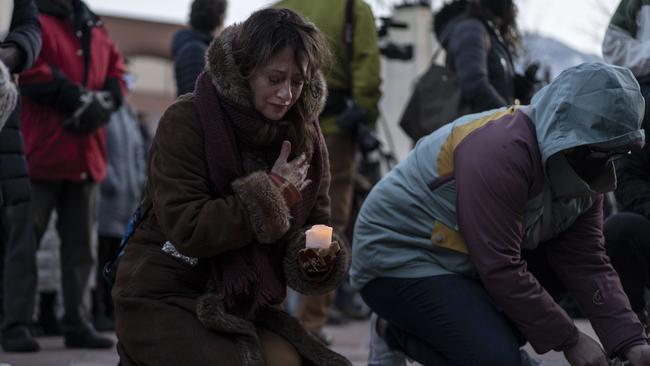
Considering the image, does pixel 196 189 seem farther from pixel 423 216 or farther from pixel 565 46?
pixel 565 46

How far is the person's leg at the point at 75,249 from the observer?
5.65 m

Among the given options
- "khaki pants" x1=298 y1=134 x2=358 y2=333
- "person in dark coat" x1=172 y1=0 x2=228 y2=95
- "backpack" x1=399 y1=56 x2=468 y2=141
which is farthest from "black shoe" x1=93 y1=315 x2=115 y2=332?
"backpack" x1=399 y1=56 x2=468 y2=141

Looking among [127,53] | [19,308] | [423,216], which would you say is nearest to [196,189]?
[423,216]

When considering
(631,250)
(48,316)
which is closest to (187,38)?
(48,316)

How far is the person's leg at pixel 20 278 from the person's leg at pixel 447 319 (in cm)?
216

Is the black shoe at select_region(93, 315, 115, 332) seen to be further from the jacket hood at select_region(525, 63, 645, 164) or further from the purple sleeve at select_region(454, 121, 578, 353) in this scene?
the jacket hood at select_region(525, 63, 645, 164)

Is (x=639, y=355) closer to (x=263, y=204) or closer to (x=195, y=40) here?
(x=263, y=204)

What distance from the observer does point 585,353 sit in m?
3.55

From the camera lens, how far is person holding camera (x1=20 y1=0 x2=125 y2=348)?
18.1 feet

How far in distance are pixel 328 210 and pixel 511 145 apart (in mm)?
600

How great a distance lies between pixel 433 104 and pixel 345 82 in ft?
1.95

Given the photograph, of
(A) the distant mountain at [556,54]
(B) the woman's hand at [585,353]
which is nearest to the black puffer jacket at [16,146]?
(B) the woman's hand at [585,353]

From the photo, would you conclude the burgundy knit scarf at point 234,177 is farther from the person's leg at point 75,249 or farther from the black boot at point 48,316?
the black boot at point 48,316

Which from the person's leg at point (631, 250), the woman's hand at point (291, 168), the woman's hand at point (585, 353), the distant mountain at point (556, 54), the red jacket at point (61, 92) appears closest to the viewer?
the woman's hand at point (291, 168)
